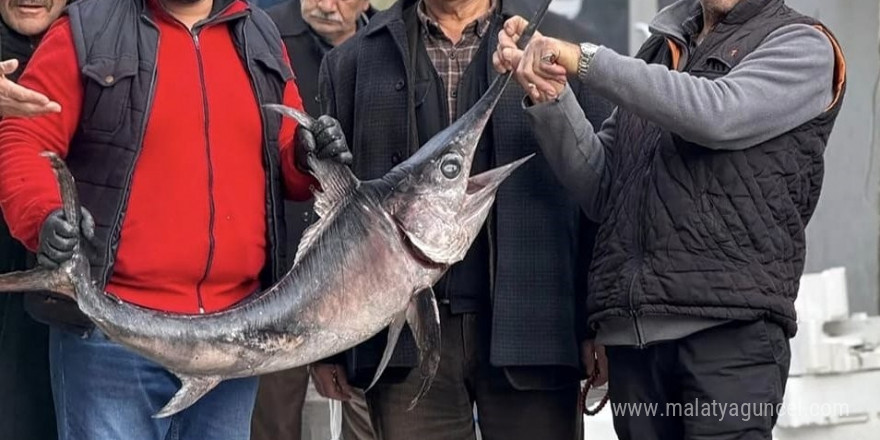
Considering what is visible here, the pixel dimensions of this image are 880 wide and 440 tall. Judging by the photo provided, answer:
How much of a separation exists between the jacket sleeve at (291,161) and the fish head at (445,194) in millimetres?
347

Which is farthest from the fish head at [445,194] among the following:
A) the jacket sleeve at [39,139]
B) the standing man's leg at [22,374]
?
the standing man's leg at [22,374]

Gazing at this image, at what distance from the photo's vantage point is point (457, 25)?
4570 mm

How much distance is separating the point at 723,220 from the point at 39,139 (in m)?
1.67

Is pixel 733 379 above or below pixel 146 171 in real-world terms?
below

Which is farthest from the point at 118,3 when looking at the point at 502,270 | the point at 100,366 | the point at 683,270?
the point at 683,270

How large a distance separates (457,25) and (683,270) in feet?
3.49

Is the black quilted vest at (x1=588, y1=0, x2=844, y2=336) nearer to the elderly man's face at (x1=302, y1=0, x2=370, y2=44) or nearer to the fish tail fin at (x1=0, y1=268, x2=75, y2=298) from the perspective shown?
→ the fish tail fin at (x1=0, y1=268, x2=75, y2=298)

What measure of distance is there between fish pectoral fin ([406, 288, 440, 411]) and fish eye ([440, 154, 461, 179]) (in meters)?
0.28

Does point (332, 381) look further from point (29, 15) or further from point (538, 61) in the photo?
point (29, 15)

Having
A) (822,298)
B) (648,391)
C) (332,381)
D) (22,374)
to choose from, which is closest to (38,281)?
(22,374)

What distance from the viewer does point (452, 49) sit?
4547 mm

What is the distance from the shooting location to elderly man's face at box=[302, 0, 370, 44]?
6.29m

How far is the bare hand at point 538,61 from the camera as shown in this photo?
13.3 ft

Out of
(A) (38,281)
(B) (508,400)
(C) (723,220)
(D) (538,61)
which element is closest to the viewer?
(A) (38,281)
